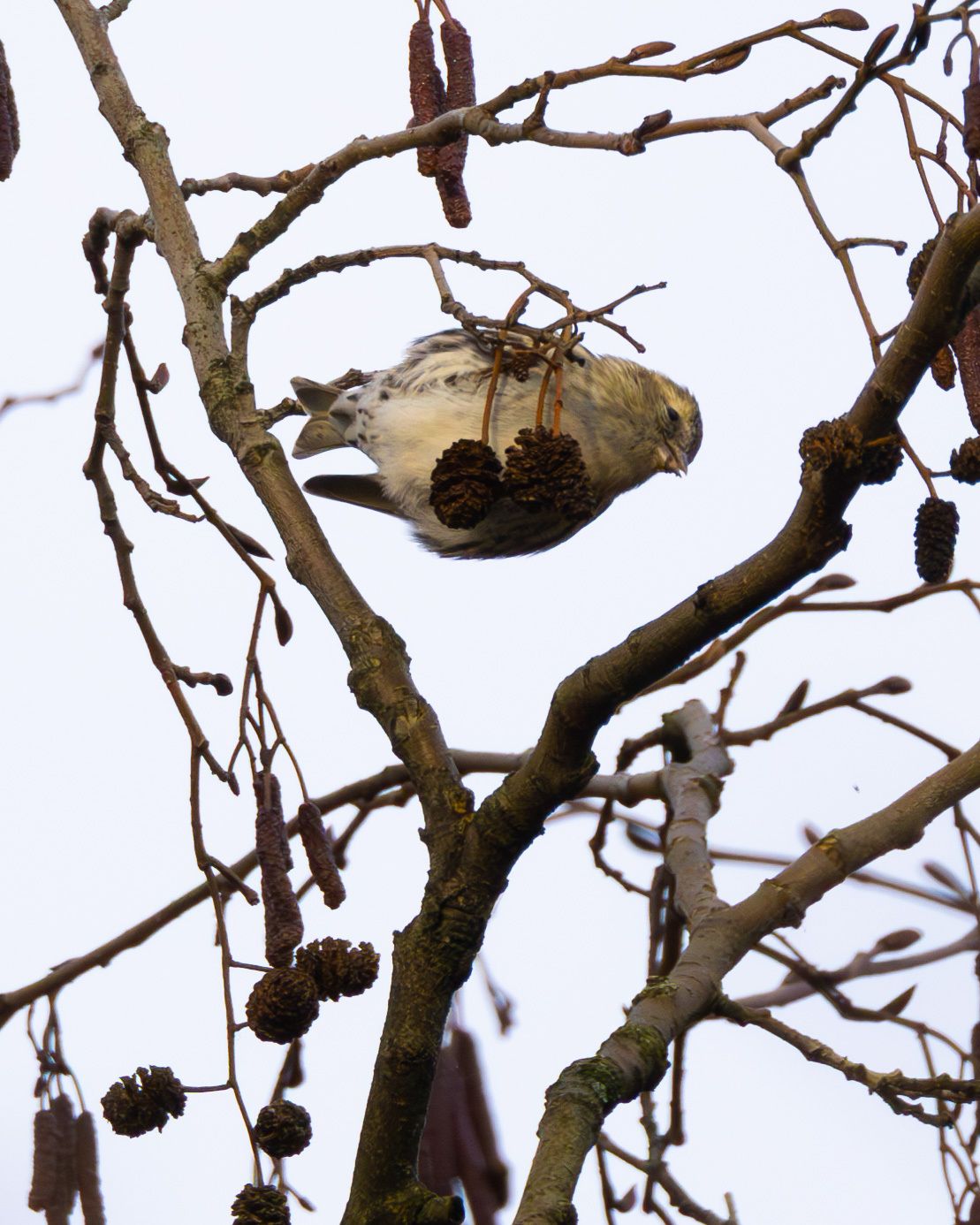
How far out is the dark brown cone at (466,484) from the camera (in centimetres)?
97

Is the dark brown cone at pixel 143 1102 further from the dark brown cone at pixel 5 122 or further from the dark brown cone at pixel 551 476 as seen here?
the dark brown cone at pixel 5 122

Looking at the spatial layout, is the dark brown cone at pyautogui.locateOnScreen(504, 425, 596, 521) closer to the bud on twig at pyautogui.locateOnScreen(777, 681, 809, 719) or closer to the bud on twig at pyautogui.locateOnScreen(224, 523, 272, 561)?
the bud on twig at pyautogui.locateOnScreen(224, 523, 272, 561)

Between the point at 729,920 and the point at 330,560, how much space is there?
509 millimetres

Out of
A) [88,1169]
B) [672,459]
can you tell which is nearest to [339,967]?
[88,1169]

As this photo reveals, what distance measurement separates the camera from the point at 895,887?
1.49 meters

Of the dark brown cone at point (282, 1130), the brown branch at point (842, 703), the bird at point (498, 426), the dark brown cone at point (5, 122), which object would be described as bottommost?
the dark brown cone at point (282, 1130)

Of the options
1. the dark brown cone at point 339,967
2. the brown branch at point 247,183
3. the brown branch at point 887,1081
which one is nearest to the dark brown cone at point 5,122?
the brown branch at point 247,183

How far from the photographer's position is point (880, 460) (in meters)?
0.73

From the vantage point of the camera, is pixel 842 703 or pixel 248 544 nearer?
pixel 248 544

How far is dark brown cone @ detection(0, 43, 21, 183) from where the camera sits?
1.17 m

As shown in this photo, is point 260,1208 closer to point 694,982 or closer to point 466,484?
point 694,982

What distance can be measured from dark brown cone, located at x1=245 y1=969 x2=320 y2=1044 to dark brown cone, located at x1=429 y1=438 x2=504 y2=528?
361mm

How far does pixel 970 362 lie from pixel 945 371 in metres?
0.02

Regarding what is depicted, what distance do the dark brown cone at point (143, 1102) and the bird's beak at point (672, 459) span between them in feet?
3.52
